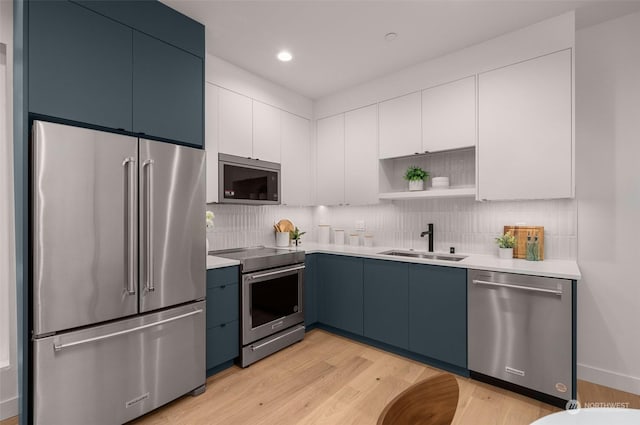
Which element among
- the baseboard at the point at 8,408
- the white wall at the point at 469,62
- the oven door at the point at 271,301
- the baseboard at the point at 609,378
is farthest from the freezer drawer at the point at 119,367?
the baseboard at the point at 609,378

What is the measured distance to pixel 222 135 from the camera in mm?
2918

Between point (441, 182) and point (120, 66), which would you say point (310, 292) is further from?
point (120, 66)

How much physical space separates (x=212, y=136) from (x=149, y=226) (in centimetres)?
118

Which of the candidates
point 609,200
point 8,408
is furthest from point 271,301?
point 609,200

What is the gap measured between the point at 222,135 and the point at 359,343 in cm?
244

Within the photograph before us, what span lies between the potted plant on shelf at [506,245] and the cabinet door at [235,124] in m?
2.48

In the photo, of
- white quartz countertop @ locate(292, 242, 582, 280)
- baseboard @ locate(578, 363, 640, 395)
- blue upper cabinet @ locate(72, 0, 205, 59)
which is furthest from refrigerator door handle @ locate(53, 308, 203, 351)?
baseboard @ locate(578, 363, 640, 395)

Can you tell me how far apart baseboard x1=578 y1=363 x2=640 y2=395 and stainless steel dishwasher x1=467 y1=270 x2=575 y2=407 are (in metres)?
0.66

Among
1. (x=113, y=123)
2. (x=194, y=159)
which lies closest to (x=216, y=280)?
(x=194, y=159)

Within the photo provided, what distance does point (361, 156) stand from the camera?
3492mm

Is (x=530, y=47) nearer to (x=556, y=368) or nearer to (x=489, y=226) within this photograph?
(x=489, y=226)

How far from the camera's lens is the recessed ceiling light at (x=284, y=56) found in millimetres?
2834

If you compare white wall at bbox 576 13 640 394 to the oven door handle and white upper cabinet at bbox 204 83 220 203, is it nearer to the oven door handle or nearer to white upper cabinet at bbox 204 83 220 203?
the oven door handle

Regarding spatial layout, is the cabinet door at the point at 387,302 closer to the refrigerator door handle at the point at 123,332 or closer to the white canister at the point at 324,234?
the white canister at the point at 324,234
